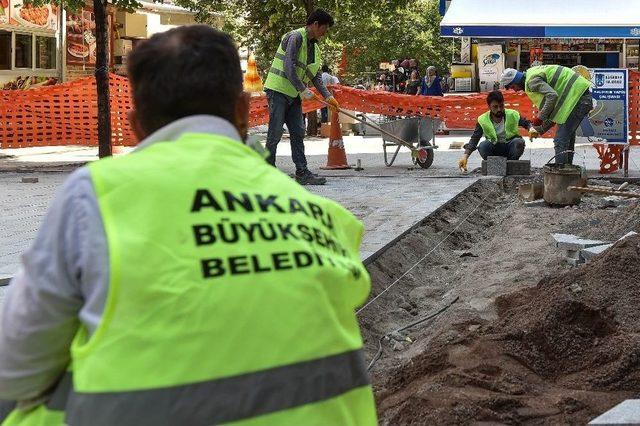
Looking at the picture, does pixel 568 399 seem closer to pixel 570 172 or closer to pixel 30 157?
pixel 570 172

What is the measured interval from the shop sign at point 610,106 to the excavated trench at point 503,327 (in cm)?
465

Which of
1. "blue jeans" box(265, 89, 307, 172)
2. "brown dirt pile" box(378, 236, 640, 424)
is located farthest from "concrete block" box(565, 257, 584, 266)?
"blue jeans" box(265, 89, 307, 172)

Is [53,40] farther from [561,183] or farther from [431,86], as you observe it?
[561,183]

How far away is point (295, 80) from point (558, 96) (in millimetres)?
3186

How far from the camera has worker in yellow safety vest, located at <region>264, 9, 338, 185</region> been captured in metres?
12.3

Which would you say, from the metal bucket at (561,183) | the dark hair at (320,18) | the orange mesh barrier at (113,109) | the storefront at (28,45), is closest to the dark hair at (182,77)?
the metal bucket at (561,183)

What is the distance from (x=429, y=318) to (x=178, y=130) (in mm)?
5156

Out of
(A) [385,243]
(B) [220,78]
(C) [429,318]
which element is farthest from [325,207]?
(A) [385,243]

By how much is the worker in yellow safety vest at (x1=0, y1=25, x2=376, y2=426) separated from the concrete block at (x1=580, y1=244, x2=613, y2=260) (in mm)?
5918

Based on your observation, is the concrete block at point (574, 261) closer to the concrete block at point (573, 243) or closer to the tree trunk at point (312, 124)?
the concrete block at point (573, 243)

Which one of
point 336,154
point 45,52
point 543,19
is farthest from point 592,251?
point 45,52

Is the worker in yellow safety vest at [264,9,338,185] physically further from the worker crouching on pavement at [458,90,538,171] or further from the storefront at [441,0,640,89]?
the storefront at [441,0,640,89]

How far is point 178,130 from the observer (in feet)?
6.88

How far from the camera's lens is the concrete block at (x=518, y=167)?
14164 mm
